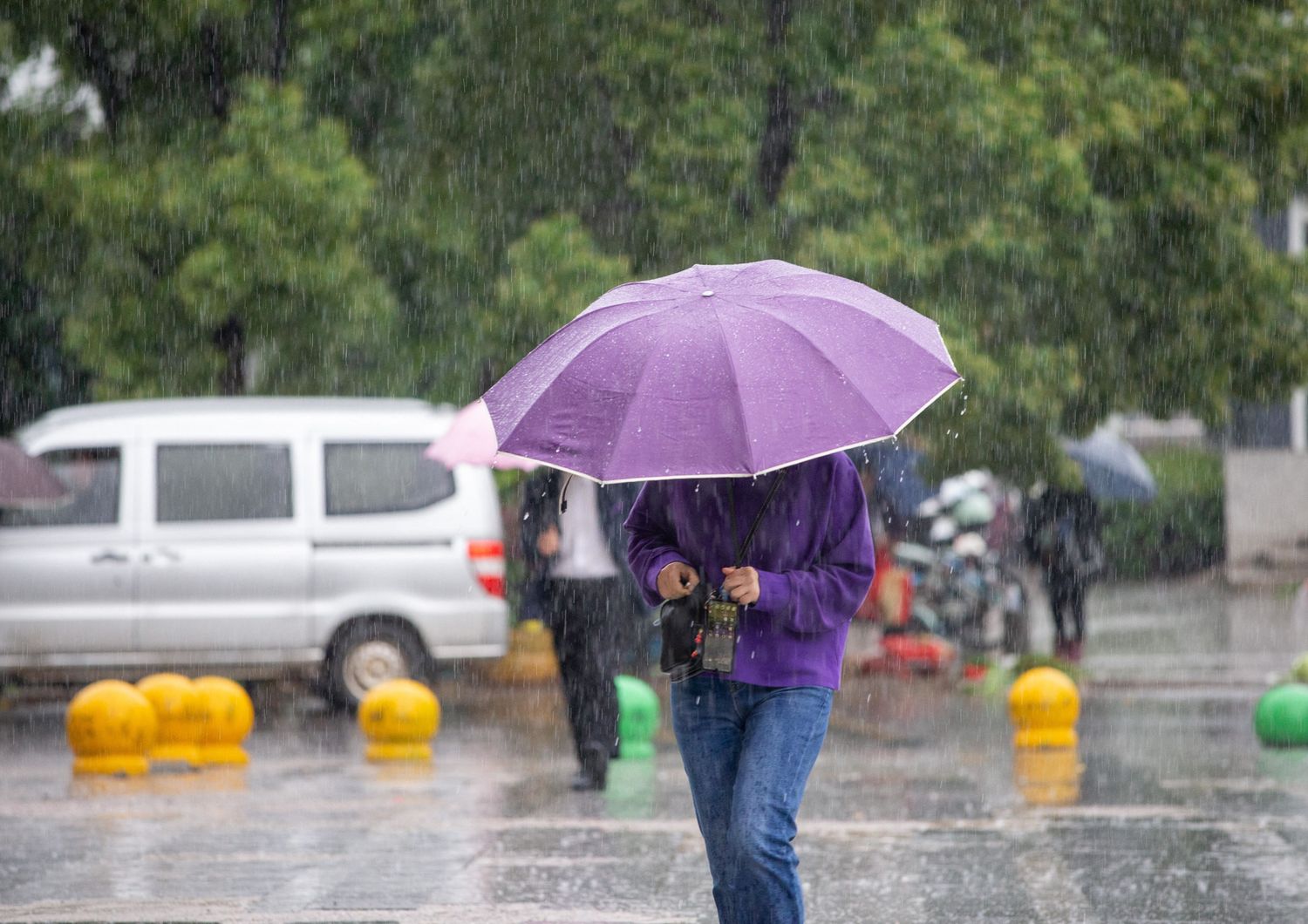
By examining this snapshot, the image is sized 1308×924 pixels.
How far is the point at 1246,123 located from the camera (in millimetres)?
16109

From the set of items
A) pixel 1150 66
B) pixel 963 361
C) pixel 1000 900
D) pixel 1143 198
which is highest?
pixel 1150 66

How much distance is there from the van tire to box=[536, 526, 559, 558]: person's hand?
4.48 meters

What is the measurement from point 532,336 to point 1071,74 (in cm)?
443

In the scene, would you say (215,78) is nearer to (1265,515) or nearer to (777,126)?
(777,126)

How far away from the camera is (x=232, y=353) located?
17078 mm

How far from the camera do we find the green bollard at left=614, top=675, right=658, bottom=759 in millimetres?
11156

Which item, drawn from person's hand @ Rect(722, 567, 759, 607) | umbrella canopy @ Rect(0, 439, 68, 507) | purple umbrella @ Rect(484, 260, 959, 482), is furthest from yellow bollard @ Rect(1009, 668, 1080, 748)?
person's hand @ Rect(722, 567, 759, 607)

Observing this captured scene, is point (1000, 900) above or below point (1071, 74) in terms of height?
below

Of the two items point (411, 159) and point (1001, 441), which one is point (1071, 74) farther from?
point (411, 159)

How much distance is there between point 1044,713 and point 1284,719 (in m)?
1.28

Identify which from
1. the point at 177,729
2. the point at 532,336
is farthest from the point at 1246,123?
the point at 177,729

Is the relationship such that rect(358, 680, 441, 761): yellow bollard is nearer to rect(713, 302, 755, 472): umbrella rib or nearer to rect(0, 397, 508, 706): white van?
rect(0, 397, 508, 706): white van

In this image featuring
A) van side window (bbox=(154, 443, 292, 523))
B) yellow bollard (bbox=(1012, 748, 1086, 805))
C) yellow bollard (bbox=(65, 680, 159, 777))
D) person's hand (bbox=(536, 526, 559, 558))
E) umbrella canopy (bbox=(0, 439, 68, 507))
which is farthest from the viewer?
van side window (bbox=(154, 443, 292, 523))

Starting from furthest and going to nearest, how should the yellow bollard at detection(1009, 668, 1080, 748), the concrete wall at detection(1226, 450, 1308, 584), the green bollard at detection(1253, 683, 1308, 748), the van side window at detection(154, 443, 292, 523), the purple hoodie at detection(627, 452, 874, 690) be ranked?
1. the concrete wall at detection(1226, 450, 1308, 584)
2. the van side window at detection(154, 443, 292, 523)
3. the yellow bollard at detection(1009, 668, 1080, 748)
4. the green bollard at detection(1253, 683, 1308, 748)
5. the purple hoodie at detection(627, 452, 874, 690)
